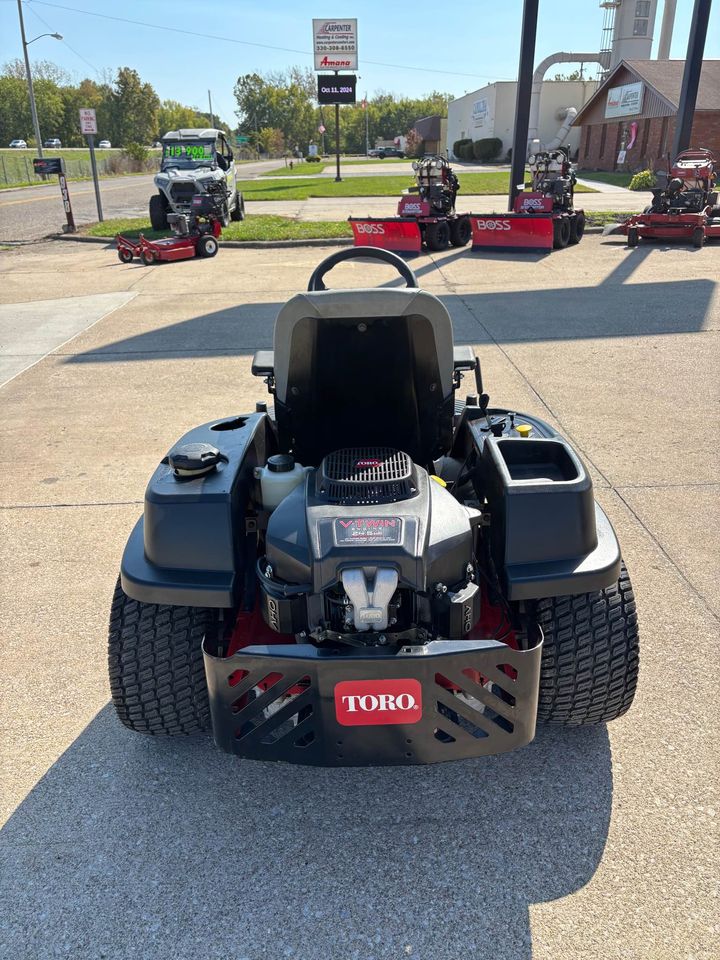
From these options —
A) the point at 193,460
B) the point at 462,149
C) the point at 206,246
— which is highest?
the point at 462,149

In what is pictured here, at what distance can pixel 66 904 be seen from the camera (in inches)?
76.9

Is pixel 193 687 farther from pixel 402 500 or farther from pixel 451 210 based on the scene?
pixel 451 210

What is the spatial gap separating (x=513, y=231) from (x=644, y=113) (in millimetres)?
26262

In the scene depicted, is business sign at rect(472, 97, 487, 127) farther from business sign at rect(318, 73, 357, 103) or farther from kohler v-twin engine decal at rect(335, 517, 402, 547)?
kohler v-twin engine decal at rect(335, 517, 402, 547)

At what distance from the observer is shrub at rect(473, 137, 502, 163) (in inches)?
1918

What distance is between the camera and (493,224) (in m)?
13.1

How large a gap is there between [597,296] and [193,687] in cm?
848

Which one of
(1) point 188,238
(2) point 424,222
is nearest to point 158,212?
(1) point 188,238

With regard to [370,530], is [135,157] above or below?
above

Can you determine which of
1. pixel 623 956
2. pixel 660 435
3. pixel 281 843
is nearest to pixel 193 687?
pixel 281 843

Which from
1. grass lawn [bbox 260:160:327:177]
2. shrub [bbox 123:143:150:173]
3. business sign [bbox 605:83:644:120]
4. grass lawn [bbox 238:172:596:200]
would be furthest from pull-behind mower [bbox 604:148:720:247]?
shrub [bbox 123:143:150:173]

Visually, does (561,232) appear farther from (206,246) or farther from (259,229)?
(206,246)

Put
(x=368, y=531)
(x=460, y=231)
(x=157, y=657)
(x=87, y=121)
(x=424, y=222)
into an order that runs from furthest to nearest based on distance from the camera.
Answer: (x=87, y=121) → (x=460, y=231) → (x=424, y=222) → (x=157, y=657) → (x=368, y=531)

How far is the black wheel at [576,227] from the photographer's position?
1398cm
